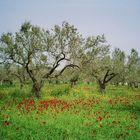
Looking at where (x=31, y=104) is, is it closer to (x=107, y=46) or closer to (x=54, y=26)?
(x=54, y=26)

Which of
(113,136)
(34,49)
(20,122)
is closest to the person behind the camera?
(113,136)

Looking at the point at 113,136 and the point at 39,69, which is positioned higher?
the point at 39,69

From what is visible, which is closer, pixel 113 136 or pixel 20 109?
pixel 113 136

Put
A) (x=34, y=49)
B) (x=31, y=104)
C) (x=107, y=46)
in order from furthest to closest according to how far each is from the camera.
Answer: (x=107, y=46), (x=34, y=49), (x=31, y=104)

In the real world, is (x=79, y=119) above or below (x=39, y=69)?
below

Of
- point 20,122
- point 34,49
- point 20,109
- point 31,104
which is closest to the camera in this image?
point 20,122

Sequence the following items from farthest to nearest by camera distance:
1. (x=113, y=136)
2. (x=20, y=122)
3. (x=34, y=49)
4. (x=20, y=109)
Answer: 1. (x=34, y=49)
2. (x=20, y=109)
3. (x=20, y=122)
4. (x=113, y=136)

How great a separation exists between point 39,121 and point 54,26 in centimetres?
1302

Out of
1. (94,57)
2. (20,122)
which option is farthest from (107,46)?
(20,122)

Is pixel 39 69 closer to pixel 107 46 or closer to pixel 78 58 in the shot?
pixel 78 58

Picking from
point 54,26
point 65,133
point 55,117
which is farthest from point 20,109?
point 54,26

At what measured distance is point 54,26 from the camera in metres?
22.4

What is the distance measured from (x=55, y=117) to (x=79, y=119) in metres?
1.34

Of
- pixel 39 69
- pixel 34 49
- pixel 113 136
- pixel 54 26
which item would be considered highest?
pixel 54 26
